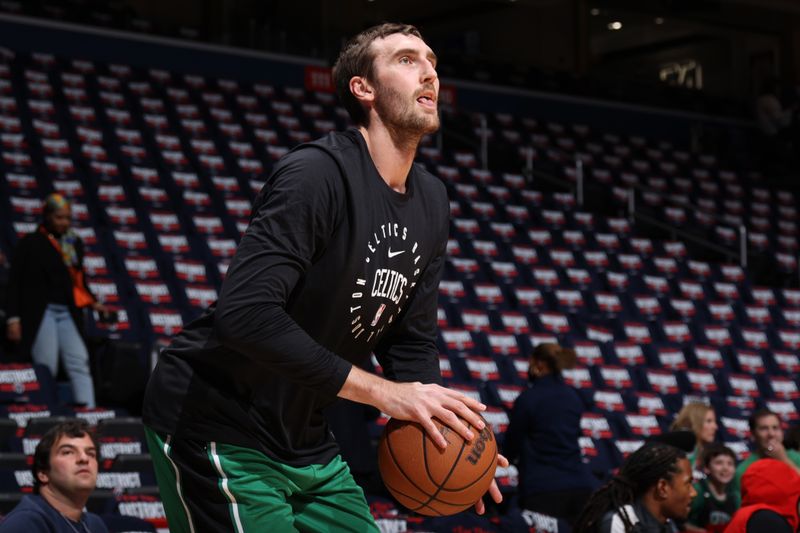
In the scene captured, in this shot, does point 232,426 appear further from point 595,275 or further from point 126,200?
point 595,275

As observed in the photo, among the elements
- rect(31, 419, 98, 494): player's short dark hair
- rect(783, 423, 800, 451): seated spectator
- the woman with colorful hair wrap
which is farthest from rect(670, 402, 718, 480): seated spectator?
rect(31, 419, 98, 494): player's short dark hair

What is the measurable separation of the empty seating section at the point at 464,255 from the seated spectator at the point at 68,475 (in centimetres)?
91

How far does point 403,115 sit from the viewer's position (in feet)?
8.43

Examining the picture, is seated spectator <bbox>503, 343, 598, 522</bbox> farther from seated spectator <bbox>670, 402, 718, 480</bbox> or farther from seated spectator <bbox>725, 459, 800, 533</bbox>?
seated spectator <bbox>725, 459, 800, 533</bbox>

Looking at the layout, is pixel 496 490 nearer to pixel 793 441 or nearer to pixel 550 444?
pixel 550 444

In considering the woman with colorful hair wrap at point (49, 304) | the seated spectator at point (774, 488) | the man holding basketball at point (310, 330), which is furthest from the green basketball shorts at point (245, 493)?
the woman with colorful hair wrap at point (49, 304)

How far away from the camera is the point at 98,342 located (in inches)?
308

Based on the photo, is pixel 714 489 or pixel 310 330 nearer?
pixel 310 330

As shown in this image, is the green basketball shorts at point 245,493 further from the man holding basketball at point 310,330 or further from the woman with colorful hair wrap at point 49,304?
the woman with colorful hair wrap at point 49,304

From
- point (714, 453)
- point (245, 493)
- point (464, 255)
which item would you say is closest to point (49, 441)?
point (245, 493)

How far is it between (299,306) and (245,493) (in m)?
0.39

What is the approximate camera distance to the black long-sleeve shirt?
2287 millimetres

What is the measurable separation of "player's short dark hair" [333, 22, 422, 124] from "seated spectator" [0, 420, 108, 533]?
2220 millimetres

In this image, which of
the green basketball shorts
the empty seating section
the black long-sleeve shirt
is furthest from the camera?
the empty seating section
